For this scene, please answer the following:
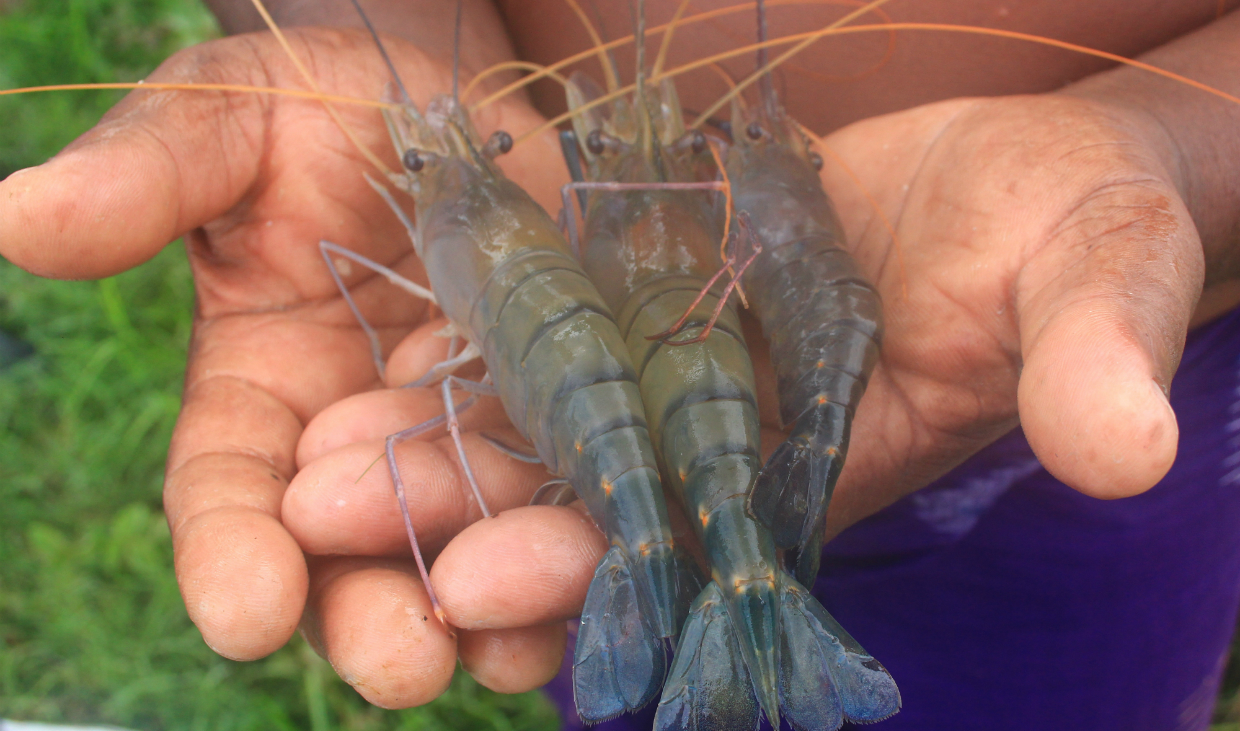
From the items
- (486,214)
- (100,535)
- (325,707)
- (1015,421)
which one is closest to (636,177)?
(486,214)

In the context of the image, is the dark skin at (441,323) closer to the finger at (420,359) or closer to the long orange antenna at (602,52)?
the finger at (420,359)

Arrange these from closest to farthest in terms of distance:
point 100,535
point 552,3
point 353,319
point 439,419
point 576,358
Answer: point 576,358 → point 439,419 → point 353,319 → point 552,3 → point 100,535

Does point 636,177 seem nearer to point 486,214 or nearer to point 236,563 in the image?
point 486,214

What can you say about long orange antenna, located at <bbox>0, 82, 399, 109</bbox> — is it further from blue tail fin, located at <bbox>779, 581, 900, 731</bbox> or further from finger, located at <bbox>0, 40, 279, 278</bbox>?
blue tail fin, located at <bbox>779, 581, 900, 731</bbox>

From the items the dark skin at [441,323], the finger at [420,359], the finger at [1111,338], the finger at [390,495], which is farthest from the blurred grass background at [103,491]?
the finger at [1111,338]

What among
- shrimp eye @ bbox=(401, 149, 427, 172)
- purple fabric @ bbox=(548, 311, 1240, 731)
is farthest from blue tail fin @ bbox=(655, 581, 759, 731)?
shrimp eye @ bbox=(401, 149, 427, 172)

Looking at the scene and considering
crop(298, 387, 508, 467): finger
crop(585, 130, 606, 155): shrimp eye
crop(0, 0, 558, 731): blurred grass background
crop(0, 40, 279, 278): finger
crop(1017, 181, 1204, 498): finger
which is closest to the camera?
crop(1017, 181, 1204, 498): finger
